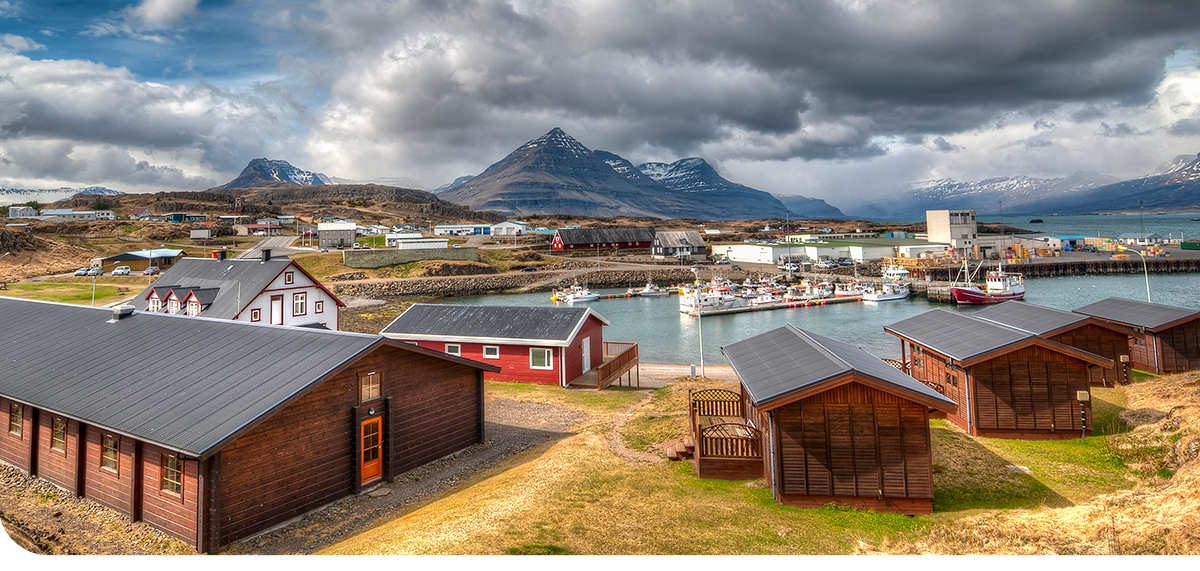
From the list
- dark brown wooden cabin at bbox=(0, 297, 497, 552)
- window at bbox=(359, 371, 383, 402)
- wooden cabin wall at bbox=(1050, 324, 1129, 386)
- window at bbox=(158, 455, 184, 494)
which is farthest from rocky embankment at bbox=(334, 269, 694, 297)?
window at bbox=(158, 455, 184, 494)

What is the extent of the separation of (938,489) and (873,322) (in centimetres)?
4667

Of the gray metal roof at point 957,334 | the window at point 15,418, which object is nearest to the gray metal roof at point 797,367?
the gray metal roof at point 957,334

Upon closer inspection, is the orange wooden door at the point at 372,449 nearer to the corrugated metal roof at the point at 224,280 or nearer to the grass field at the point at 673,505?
the grass field at the point at 673,505

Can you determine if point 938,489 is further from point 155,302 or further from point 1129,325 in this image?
point 155,302

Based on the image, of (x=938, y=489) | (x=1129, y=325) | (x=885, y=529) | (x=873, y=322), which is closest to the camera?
(x=885, y=529)

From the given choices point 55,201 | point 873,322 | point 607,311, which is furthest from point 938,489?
point 55,201

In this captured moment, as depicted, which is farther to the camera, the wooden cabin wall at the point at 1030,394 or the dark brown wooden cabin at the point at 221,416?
the wooden cabin wall at the point at 1030,394

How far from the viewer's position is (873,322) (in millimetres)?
54031

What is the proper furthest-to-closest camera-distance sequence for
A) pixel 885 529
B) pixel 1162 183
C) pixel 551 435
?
pixel 1162 183 < pixel 551 435 < pixel 885 529

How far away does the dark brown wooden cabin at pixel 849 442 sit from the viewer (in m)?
10.3

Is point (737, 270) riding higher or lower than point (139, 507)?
higher

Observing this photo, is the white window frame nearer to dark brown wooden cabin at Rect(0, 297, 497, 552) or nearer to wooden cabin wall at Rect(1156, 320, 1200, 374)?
dark brown wooden cabin at Rect(0, 297, 497, 552)

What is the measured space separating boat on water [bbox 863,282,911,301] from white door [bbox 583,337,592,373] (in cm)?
5188

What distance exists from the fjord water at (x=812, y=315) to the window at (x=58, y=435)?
30.2 metres
